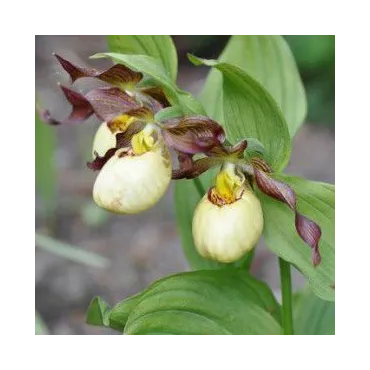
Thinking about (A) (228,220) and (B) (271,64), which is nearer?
(A) (228,220)

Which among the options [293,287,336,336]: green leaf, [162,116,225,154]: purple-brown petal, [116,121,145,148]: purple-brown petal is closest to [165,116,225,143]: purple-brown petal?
[162,116,225,154]: purple-brown petal

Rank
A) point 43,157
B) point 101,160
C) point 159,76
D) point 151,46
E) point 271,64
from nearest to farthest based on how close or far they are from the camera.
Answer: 1. point 159,76
2. point 101,160
3. point 151,46
4. point 271,64
5. point 43,157

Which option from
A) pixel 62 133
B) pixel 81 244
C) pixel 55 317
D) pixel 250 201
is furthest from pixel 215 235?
pixel 62 133

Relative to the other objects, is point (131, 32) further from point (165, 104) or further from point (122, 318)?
point (122, 318)

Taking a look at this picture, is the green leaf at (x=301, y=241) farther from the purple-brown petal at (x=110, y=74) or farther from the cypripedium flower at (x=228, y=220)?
the purple-brown petal at (x=110, y=74)

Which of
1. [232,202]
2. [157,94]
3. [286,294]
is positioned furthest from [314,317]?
[157,94]

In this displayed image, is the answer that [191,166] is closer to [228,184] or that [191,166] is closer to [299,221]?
[228,184]
